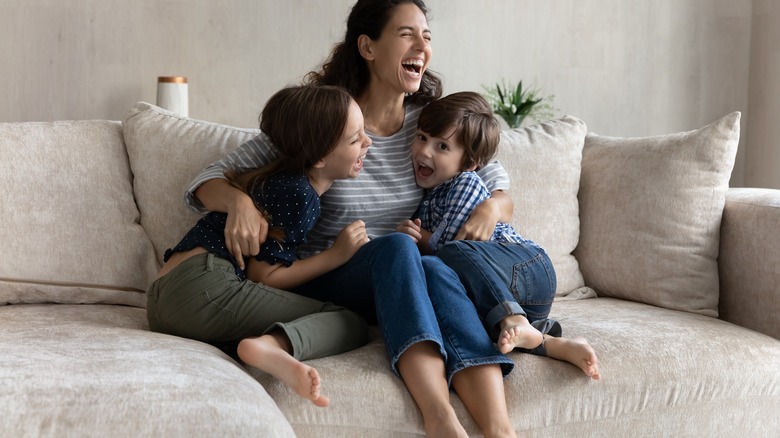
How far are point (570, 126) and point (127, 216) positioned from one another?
1.19 metres

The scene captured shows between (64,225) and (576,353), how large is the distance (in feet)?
3.86

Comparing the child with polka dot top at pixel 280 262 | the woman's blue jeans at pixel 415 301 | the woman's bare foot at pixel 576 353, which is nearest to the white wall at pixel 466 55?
the child with polka dot top at pixel 280 262

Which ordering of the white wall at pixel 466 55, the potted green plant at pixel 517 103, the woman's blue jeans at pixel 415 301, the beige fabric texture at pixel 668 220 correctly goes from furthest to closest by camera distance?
the potted green plant at pixel 517 103 < the white wall at pixel 466 55 < the beige fabric texture at pixel 668 220 < the woman's blue jeans at pixel 415 301

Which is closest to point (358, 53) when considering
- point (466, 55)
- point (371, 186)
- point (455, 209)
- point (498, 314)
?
point (371, 186)

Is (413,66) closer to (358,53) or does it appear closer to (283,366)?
(358,53)

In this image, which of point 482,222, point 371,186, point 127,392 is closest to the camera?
point 127,392

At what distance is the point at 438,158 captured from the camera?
6.61ft

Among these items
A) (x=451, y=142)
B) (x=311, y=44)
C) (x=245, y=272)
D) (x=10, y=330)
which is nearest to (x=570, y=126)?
(x=451, y=142)

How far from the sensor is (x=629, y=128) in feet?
13.8

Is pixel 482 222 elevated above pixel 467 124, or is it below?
below

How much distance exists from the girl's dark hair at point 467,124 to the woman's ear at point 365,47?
0.69ft

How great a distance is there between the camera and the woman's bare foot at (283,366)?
4.68 ft

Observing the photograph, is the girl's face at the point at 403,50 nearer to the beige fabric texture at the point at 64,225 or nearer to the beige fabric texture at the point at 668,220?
the beige fabric texture at the point at 668,220

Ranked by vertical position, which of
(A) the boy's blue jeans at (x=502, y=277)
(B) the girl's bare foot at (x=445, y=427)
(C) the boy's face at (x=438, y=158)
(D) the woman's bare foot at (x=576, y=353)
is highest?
(C) the boy's face at (x=438, y=158)
